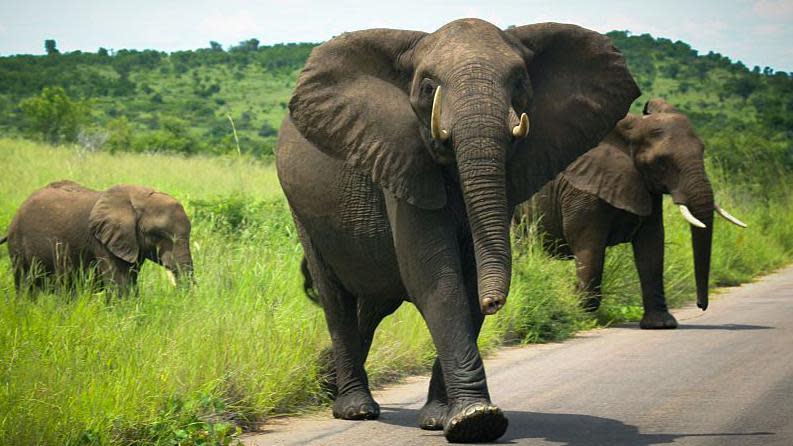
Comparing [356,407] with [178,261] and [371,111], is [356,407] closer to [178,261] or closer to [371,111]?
[371,111]

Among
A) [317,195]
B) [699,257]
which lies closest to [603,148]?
[699,257]

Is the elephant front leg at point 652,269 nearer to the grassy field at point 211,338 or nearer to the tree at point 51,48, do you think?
the grassy field at point 211,338

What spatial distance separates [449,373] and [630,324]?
24.6ft

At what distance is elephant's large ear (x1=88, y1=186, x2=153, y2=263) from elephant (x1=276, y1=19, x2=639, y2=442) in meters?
5.61

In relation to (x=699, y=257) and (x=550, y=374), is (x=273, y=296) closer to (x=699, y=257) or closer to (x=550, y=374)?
(x=550, y=374)

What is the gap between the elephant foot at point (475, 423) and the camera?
645cm

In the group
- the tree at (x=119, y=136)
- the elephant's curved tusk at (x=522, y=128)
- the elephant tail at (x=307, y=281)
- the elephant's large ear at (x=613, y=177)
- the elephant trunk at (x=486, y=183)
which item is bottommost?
the tree at (x=119, y=136)

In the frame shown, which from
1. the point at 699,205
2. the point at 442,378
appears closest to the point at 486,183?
the point at 442,378

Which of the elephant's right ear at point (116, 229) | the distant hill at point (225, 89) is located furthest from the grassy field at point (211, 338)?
the distant hill at point (225, 89)

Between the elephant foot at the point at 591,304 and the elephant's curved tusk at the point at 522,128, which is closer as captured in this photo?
the elephant's curved tusk at the point at 522,128

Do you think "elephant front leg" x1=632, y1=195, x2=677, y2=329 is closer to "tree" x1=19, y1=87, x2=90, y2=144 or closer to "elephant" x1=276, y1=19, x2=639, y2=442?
"elephant" x1=276, y1=19, x2=639, y2=442

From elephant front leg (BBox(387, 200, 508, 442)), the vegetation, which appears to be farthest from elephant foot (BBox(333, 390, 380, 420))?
elephant front leg (BBox(387, 200, 508, 442))

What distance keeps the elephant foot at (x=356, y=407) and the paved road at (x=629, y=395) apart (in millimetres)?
76

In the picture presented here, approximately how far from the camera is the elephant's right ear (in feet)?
43.7
